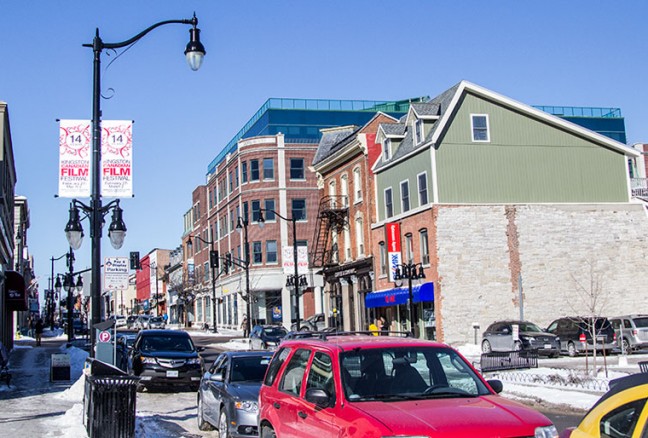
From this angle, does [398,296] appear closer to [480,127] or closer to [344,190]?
[480,127]

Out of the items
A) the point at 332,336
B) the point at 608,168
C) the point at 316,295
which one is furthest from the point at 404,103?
the point at 332,336

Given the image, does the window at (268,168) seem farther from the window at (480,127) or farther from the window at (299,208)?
the window at (480,127)

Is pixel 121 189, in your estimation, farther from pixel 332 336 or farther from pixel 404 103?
pixel 404 103

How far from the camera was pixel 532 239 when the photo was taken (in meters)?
37.5

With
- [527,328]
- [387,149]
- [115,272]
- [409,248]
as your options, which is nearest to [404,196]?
[409,248]

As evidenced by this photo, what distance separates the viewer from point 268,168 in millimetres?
65062

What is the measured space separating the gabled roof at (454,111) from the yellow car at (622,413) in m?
32.4

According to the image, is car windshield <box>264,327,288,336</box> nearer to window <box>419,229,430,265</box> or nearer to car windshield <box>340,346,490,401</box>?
window <box>419,229,430,265</box>

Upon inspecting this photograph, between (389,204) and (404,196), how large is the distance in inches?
82.8

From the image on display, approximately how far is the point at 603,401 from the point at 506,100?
35113mm

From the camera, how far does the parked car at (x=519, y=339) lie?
1147 inches

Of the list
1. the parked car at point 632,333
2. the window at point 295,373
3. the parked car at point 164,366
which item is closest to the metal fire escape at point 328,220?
the parked car at point 632,333

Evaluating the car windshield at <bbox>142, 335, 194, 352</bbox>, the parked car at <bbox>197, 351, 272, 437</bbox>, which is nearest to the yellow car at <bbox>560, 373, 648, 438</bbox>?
the parked car at <bbox>197, 351, 272, 437</bbox>

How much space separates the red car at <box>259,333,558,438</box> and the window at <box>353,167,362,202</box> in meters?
37.7
